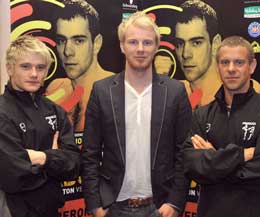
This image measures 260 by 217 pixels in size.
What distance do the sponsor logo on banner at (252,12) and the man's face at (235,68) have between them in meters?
0.94

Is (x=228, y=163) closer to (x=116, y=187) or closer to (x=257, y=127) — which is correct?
(x=257, y=127)

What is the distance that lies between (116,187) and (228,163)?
620 mm

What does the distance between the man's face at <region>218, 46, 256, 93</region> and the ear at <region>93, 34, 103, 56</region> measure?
1.23m

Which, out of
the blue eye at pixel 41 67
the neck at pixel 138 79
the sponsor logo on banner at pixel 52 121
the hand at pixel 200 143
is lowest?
the hand at pixel 200 143

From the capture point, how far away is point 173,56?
3516mm

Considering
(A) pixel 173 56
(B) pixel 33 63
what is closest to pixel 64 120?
(B) pixel 33 63

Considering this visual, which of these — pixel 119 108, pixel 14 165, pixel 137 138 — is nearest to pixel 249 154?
pixel 137 138

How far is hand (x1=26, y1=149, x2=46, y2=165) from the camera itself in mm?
2178

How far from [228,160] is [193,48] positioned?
1.46 m

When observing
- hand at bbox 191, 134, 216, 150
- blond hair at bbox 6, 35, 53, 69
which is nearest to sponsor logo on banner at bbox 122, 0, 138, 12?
blond hair at bbox 6, 35, 53, 69

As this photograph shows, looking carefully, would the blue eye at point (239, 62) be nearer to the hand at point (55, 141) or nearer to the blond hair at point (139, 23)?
the blond hair at point (139, 23)

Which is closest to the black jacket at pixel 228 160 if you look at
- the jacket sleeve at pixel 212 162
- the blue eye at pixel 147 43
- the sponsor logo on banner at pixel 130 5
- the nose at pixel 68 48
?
the jacket sleeve at pixel 212 162

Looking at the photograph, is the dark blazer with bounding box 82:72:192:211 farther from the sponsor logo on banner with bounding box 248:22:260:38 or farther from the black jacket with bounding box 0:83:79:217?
the sponsor logo on banner with bounding box 248:22:260:38

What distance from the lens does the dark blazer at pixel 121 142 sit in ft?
7.86
